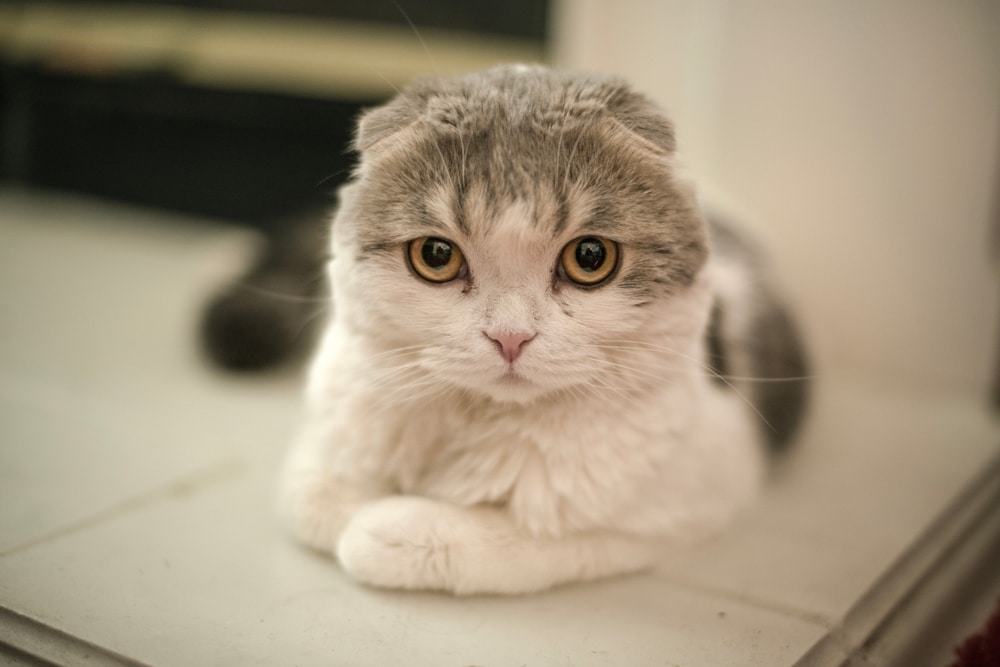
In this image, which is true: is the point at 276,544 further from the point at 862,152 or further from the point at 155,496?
the point at 862,152

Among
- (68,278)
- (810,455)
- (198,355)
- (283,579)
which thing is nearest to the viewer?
(283,579)

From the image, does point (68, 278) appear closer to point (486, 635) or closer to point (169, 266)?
point (169, 266)

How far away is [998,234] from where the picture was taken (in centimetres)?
174

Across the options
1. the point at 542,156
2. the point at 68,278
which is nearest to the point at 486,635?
the point at 542,156

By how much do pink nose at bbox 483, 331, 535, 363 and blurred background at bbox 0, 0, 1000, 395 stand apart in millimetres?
530

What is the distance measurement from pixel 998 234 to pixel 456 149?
125cm

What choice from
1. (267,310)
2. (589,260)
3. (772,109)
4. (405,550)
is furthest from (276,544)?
(772,109)

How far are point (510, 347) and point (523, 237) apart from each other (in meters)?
0.12

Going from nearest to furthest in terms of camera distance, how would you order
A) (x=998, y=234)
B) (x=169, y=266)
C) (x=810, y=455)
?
1. (x=810, y=455)
2. (x=998, y=234)
3. (x=169, y=266)

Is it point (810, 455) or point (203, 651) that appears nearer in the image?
point (203, 651)

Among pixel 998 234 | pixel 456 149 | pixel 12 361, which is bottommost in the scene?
pixel 12 361

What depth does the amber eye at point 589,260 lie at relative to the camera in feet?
3.32

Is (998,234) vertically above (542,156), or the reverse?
(542,156)

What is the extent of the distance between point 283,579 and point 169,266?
1702 mm
